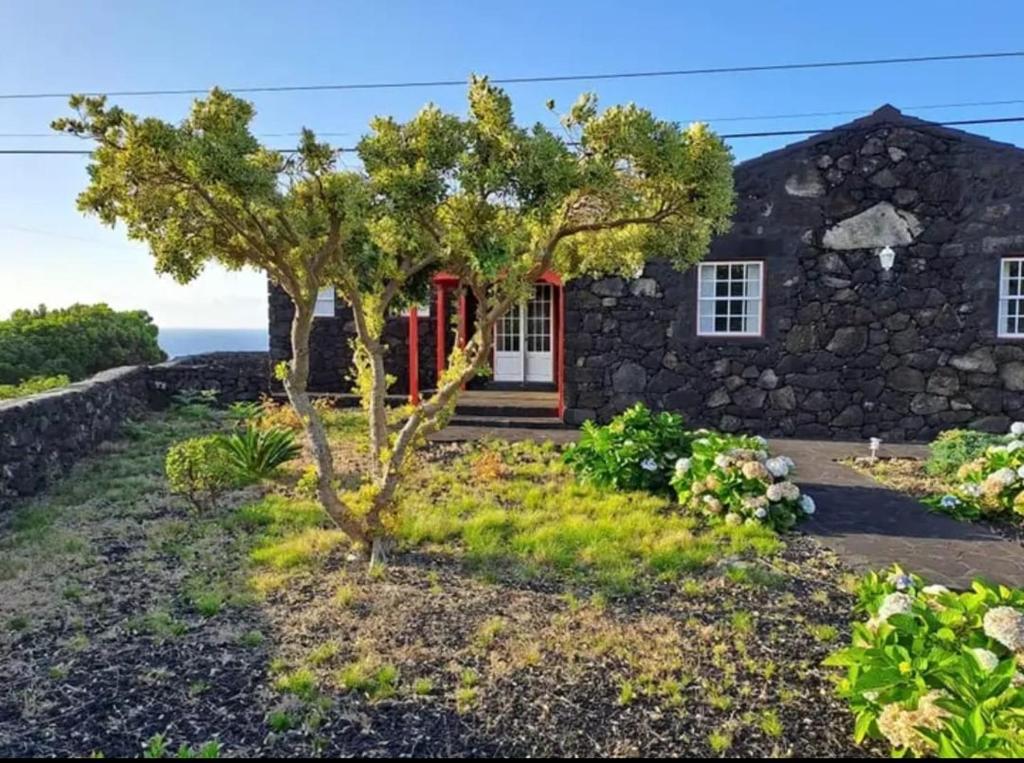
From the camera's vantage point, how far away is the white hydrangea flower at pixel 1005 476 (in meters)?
5.81

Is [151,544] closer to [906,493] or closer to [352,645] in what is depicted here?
[352,645]

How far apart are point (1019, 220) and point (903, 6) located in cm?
362

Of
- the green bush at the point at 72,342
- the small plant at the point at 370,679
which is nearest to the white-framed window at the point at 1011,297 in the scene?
the small plant at the point at 370,679

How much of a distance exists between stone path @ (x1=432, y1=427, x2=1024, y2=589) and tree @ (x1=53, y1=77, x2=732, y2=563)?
8.17 ft

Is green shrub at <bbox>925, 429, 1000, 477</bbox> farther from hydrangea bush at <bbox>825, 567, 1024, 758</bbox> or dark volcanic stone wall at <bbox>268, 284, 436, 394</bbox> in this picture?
dark volcanic stone wall at <bbox>268, 284, 436, 394</bbox>

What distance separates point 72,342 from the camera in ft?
41.4

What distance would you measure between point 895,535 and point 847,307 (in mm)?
4781

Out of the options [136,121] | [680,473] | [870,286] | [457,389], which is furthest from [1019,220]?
[136,121]

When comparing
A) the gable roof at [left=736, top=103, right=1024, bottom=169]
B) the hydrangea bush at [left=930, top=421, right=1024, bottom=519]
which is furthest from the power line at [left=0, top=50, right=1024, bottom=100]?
the hydrangea bush at [left=930, top=421, right=1024, bottom=519]

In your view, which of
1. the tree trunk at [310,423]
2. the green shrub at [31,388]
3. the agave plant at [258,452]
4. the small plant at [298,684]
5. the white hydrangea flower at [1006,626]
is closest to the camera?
the white hydrangea flower at [1006,626]

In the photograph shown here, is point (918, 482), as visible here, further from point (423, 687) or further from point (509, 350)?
point (509, 350)

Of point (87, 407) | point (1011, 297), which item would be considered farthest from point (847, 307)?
point (87, 407)

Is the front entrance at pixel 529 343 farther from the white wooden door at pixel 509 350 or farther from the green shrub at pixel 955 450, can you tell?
the green shrub at pixel 955 450

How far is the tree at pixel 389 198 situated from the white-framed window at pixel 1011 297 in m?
6.59
